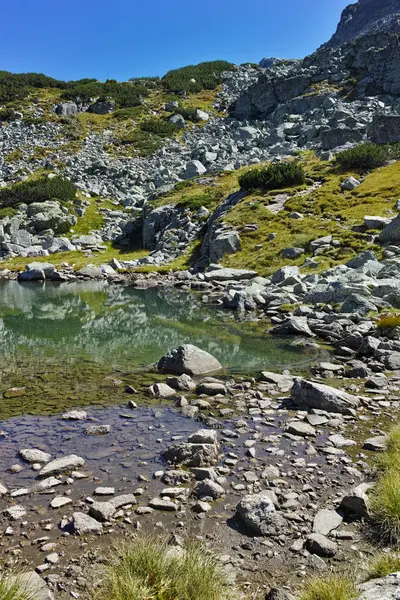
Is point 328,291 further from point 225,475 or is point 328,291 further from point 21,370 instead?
point 225,475

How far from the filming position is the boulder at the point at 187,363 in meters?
14.0

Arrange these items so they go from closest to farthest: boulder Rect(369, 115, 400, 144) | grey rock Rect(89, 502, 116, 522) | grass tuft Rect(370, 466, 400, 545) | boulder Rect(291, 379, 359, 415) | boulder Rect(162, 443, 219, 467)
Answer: grass tuft Rect(370, 466, 400, 545), grey rock Rect(89, 502, 116, 522), boulder Rect(162, 443, 219, 467), boulder Rect(291, 379, 359, 415), boulder Rect(369, 115, 400, 144)

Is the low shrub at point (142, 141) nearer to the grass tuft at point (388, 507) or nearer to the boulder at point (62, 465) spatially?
the boulder at point (62, 465)

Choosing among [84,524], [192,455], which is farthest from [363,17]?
[84,524]

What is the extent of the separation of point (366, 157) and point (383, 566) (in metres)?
50.9

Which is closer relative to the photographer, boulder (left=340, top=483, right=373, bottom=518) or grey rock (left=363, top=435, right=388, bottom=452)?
boulder (left=340, top=483, right=373, bottom=518)

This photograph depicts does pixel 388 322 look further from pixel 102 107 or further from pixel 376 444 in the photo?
pixel 102 107

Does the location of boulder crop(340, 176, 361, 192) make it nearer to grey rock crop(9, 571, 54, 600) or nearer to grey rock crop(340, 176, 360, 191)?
grey rock crop(340, 176, 360, 191)

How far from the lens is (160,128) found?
9231cm

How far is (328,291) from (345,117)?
5263 centimetres

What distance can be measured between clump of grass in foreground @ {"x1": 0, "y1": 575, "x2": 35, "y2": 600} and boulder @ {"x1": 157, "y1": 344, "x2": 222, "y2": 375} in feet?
31.3

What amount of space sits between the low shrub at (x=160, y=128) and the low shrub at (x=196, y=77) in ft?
83.5

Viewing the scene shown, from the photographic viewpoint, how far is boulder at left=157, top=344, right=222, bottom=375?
46.1 ft

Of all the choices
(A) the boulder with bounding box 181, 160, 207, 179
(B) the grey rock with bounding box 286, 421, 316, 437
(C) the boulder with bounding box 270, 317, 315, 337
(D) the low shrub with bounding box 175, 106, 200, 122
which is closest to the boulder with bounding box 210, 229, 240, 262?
(C) the boulder with bounding box 270, 317, 315, 337
